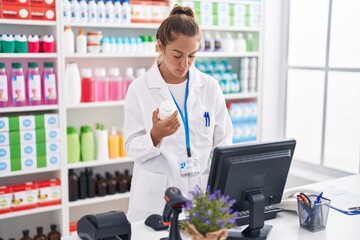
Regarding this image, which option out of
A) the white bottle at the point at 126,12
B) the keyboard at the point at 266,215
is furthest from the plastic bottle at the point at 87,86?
the keyboard at the point at 266,215

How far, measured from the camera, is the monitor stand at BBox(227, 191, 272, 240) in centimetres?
167

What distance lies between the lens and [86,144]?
11.3 ft

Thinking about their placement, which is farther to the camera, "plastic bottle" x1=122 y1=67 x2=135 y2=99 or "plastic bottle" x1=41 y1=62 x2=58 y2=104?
"plastic bottle" x1=122 y1=67 x2=135 y2=99

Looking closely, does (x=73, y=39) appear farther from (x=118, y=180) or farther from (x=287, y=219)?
(x=287, y=219)

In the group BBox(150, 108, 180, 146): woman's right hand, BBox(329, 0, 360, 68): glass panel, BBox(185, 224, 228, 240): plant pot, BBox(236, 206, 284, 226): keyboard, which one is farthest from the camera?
BBox(329, 0, 360, 68): glass panel

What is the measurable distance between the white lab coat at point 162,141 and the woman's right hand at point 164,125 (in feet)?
0.56

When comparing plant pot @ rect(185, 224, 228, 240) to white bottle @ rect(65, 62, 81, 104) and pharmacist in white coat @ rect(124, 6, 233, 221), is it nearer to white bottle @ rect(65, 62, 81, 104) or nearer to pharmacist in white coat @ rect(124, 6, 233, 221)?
pharmacist in white coat @ rect(124, 6, 233, 221)

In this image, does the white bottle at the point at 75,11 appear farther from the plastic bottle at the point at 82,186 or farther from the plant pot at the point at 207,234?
the plant pot at the point at 207,234

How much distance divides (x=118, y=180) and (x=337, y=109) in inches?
75.7

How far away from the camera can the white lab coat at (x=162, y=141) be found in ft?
7.10

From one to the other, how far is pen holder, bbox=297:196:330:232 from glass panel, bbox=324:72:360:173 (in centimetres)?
198

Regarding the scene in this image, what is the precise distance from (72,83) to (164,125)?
1613 millimetres

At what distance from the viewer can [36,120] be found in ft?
10.5

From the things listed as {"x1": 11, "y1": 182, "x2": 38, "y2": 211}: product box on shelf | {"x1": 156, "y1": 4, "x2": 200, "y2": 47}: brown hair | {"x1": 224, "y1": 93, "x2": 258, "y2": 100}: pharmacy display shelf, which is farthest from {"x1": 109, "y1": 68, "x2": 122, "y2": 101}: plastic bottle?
{"x1": 156, "y1": 4, "x2": 200, "y2": 47}: brown hair
